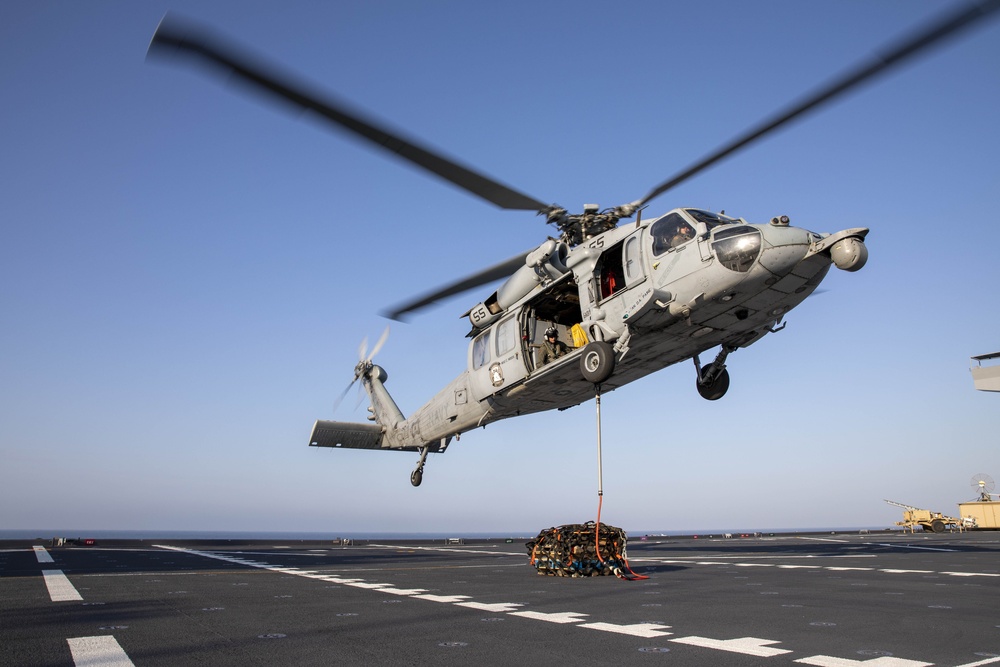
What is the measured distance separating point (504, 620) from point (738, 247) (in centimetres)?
938

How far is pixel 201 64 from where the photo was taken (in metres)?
9.21

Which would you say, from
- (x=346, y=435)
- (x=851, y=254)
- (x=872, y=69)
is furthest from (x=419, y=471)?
(x=872, y=69)

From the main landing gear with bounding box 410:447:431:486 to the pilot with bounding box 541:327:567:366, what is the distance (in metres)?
7.39

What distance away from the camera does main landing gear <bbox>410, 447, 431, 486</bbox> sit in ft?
74.0

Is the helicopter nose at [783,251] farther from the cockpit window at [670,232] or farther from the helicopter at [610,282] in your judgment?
the cockpit window at [670,232]

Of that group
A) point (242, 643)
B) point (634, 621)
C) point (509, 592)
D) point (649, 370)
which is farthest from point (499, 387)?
point (242, 643)

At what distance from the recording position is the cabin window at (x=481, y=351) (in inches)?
742

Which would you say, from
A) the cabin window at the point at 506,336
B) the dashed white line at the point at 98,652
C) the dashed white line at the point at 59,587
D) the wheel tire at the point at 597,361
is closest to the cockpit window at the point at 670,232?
the wheel tire at the point at 597,361

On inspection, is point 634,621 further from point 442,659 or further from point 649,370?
point 649,370

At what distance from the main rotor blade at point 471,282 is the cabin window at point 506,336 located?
1.30 metres

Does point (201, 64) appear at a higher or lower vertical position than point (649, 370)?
higher

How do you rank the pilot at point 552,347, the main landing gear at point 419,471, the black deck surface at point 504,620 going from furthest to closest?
1. the main landing gear at point 419,471
2. the pilot at point 552,347
3. the black deck surface at point 504,620

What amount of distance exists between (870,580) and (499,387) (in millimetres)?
9807

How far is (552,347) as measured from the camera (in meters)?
17.7
